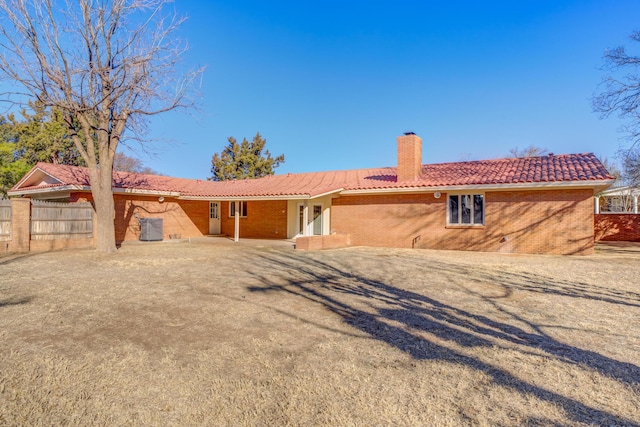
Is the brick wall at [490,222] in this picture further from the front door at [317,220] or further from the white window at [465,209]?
the front door at [317,220]

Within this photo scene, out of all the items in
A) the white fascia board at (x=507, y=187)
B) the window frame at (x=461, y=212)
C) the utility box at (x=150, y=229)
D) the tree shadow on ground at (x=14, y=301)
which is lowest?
the tree shadow on ground at (x=14, y=301)

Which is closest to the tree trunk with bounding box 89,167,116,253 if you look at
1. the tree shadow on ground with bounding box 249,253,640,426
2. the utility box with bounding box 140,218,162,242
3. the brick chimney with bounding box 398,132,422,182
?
the utility box with bounding box 140,218,162,242

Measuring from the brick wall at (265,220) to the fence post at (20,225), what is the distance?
10.0 m

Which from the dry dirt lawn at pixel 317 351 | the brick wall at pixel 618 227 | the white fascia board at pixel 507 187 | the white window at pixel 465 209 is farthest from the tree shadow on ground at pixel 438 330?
the brick wall at pixel 618 227

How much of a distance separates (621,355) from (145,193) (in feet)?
61.6

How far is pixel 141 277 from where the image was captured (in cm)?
860

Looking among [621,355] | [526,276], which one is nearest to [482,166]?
[526,276]

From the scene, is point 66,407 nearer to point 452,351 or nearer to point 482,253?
point 452,351

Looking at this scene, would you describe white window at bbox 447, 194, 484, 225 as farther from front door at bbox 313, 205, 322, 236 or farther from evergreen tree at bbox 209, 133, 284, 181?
evergreen tree at bbox 209, 133, 284, 181

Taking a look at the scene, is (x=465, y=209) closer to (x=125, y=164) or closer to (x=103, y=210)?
(x=103, y=210)

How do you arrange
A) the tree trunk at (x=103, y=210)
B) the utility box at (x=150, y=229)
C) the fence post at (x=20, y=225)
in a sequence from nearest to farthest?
the fence post at (x=20, y=225) → the tree trunk at (x=103, y=210) → the utility box at (x=150, y=229)

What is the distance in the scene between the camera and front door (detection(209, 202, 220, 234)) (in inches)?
907

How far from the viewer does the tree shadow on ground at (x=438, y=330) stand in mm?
3404

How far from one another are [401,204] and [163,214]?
1249 centimetres
